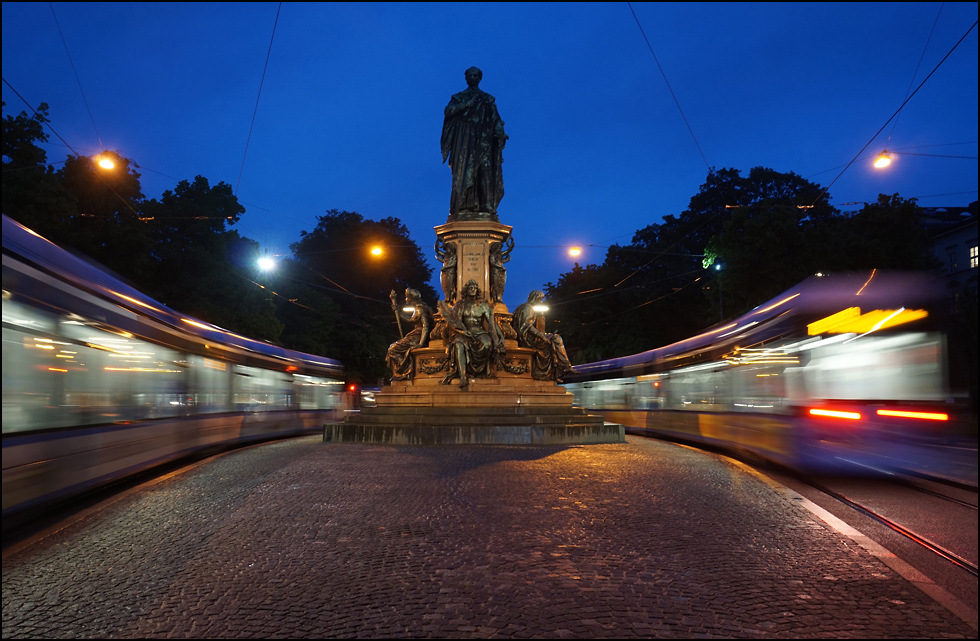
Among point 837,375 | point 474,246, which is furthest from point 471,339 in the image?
point 837,375

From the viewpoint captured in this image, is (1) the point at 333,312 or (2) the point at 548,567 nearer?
(2) the point at 548,567

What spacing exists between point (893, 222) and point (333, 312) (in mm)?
30467

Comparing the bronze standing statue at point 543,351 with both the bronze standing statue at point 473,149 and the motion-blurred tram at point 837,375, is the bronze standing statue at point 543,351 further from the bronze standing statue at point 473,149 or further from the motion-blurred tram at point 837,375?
the motion-blurred tram at point 837,375

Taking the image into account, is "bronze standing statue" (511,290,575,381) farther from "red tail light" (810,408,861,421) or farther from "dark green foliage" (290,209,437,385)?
"dark green foliage" (290,209,437,385)

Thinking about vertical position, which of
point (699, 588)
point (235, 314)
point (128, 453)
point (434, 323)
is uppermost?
point (235, 314)

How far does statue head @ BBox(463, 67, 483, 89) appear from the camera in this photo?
2189 cm

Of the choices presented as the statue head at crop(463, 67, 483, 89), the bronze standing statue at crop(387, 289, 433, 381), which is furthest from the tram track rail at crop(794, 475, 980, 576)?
the statue head at crop(463, 67, 483, 89)

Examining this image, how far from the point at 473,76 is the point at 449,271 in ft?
18.5

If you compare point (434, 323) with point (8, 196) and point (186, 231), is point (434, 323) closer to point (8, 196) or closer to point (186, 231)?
point (8, 196)

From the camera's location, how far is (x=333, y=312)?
48.0 metres

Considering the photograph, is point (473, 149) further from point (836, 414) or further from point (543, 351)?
point (836, 414)

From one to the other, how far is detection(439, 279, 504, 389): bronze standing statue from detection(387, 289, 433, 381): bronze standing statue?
912 mm

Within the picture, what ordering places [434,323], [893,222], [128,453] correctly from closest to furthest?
[128,453] → [434,323] → [893,222]

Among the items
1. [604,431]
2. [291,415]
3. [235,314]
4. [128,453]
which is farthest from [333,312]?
[128,453]
